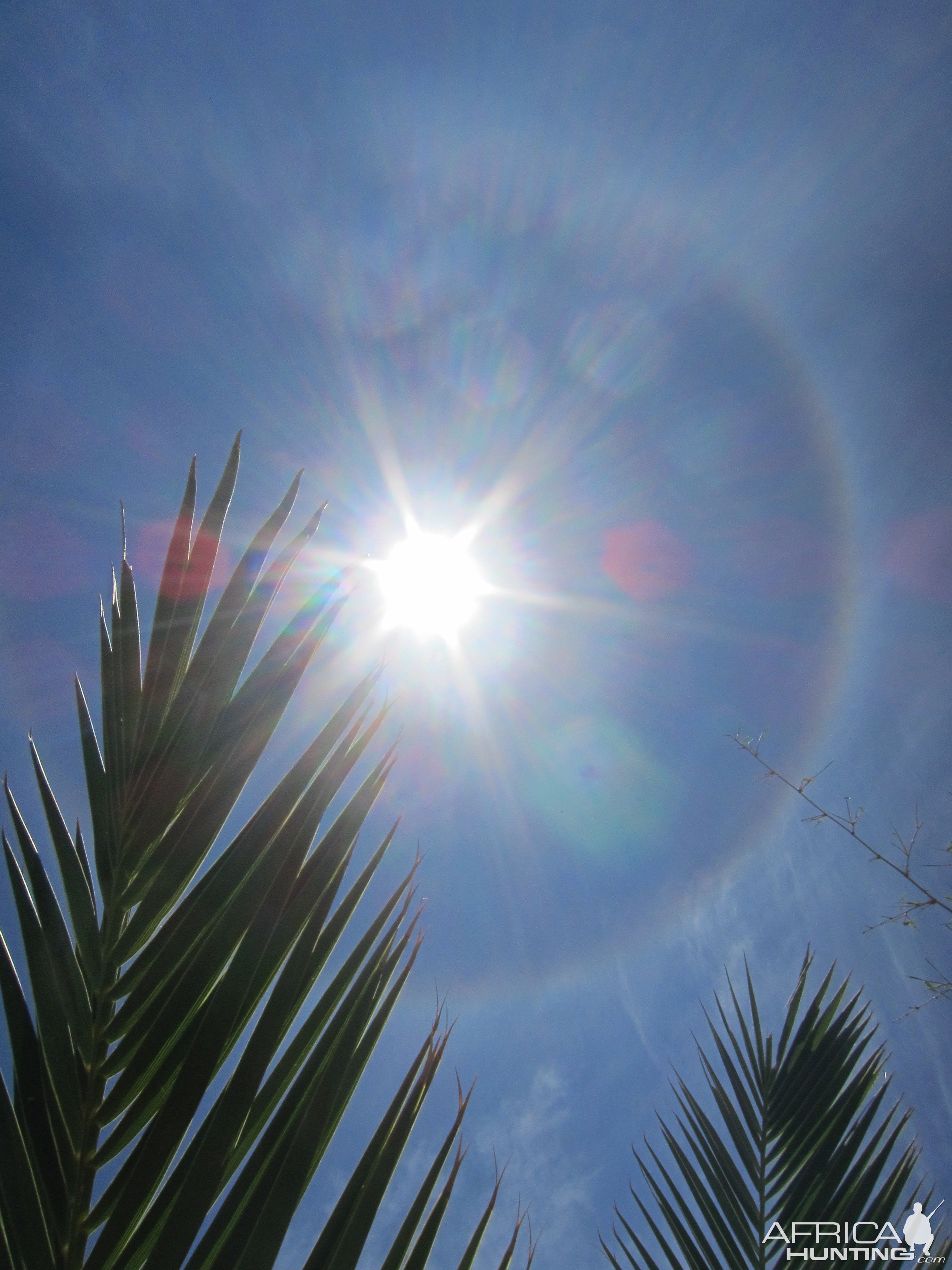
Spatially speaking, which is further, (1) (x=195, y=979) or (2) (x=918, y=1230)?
(2) (x=918, y=1230)

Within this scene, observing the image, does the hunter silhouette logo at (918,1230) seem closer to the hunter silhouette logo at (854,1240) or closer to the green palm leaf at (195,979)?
the hunter silhouette logo at (854,1240)

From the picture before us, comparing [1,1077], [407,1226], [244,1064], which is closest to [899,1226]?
[407,1226]

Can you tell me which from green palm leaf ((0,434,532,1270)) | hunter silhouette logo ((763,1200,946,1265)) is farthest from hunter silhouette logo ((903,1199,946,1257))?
green palm leaf ((0,434,532,1270))

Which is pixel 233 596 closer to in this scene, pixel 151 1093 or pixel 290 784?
pixel 290 784

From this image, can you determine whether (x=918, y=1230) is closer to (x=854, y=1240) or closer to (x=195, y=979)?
(x=854, y=1240)

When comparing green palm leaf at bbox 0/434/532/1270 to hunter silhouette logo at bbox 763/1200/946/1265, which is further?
hunter silhouette logo at bbox 763/1200/946/1265

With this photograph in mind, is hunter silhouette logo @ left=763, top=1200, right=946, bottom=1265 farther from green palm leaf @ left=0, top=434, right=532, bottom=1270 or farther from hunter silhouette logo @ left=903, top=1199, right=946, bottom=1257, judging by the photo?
green palm leaf @ left=0, top=434, right=532, bottom=1270

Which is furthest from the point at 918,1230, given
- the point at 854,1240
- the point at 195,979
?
the point at 195,979
